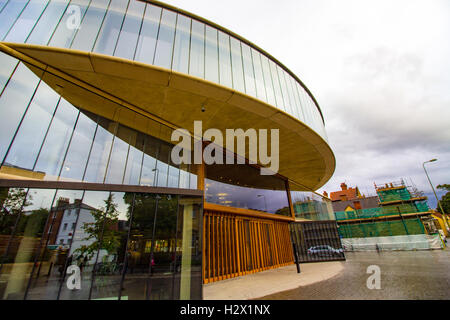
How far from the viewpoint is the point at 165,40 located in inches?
→ 329

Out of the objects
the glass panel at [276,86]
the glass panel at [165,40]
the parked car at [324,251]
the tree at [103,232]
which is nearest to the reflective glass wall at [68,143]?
the tree at [103,232]

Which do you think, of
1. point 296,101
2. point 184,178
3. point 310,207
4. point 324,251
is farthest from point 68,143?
point 324,251

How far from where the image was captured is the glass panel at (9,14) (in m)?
7.12

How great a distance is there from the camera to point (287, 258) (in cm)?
1598

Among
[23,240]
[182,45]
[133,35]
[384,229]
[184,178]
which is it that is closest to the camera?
[23,240]

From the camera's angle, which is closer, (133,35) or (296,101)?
(133,35)

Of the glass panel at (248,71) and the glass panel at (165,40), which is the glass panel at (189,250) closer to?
the glass panel at (165,40)

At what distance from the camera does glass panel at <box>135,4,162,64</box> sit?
25.3 ft

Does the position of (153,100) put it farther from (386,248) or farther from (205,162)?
(386,248)

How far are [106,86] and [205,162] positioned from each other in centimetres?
636

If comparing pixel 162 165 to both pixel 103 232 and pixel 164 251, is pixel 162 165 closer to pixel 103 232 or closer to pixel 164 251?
pixel 103 232

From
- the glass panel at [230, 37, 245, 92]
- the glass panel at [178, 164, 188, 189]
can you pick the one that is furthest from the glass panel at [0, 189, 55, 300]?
the glass panel at [230, 37, 245, 92]

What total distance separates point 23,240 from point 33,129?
398 cm
